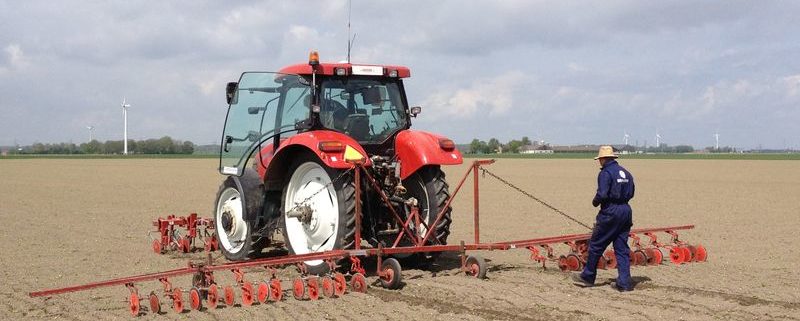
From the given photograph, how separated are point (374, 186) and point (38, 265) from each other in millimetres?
4305

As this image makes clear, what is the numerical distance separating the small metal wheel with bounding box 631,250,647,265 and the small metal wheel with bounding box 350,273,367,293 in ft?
10.4

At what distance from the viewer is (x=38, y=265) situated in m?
9.57

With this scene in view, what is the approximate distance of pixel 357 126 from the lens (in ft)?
28.9

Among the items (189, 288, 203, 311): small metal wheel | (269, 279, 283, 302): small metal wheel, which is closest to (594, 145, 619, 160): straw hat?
(269, 279, 283, 302): small metal wheel

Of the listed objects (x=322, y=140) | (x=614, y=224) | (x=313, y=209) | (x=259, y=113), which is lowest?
(x=614, y=224)

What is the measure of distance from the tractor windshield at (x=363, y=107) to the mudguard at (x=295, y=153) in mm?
364

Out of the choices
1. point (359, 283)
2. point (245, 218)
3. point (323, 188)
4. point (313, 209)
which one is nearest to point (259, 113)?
point (245, 218)

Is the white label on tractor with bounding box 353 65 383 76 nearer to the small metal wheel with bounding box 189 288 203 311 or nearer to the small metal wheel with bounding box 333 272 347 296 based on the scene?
the small metal wheel with bounding box 333 272 347 296

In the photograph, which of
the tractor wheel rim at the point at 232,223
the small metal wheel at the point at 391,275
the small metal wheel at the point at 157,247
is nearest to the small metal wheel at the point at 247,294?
the small metal wheel at the point at 391,275

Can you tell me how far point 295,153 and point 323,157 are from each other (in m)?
1.05

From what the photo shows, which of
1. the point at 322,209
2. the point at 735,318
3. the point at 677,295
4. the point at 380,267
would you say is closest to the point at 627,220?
the point at 677,295

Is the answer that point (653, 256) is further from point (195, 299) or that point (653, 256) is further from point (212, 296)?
point (195, 299)

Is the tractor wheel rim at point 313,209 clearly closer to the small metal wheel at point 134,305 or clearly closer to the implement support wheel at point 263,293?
the implement support wheel at point 263,293

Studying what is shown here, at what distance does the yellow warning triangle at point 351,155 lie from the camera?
7801 millimetres
